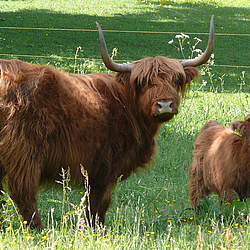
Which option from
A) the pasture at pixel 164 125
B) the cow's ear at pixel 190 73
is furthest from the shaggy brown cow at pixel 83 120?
the pasture at pixel 164 125

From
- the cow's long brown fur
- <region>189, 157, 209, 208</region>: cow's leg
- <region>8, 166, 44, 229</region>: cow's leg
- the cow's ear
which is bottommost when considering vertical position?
<region>189, 157, 209, 208</region>: cow's leg

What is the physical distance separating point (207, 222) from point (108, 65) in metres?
1.74

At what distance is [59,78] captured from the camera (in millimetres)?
3742

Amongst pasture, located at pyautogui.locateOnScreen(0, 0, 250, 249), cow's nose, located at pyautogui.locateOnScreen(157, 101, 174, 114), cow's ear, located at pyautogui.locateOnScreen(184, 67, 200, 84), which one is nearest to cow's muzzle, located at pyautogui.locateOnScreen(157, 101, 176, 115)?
cow's nose, located at pyautogui.locateOnScreen(157, 101, 174, 114)

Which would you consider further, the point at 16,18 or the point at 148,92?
the point at 16,18

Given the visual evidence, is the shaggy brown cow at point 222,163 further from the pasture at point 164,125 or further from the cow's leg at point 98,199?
the cow's leg at point 98,199

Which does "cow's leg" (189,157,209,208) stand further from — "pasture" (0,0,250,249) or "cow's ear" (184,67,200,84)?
"cow's ear" (184,67,200,84)

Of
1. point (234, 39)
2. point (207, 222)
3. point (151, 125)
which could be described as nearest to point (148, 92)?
point (151, 125)

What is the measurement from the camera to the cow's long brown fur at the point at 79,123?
349 centimetres

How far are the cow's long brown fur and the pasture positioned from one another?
23 cm

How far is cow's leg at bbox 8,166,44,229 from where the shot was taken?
3.52 meters

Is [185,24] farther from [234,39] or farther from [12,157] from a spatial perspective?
[12,157]

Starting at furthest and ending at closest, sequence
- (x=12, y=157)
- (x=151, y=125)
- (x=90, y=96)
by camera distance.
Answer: (x=151, y=125) < (x=90, y=96) < (x=12, y=157)

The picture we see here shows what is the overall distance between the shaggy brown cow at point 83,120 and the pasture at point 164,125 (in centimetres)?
23
